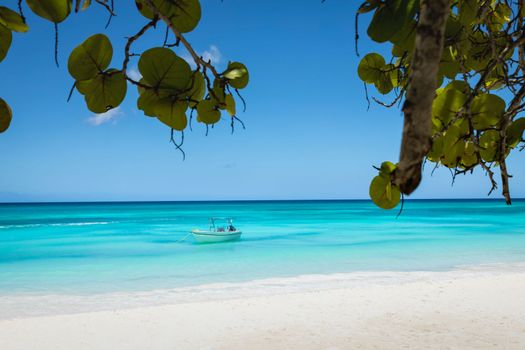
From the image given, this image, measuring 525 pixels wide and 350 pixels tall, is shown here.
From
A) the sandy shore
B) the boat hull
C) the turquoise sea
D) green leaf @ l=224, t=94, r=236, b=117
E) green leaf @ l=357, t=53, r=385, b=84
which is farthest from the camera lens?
the boat hull

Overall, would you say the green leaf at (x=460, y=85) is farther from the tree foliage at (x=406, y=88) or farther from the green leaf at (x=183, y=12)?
the green leaf at (x=183, y=12)

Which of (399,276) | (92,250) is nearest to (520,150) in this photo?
(399,276)

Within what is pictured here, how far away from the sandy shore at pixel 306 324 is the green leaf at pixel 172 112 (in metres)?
6.92

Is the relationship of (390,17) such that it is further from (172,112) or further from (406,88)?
(172,112)

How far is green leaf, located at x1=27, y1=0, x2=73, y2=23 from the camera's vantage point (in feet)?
1.07

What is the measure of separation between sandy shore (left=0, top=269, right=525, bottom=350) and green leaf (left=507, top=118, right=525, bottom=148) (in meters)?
6.81

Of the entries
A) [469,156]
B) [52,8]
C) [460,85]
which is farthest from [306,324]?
[52,8]

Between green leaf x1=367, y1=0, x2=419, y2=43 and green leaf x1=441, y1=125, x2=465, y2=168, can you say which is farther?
green leaf x1=441, y1=125, x2=465, y2=168

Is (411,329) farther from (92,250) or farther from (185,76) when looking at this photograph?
(92,250)

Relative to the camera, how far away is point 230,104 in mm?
592

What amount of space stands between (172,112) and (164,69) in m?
0.06

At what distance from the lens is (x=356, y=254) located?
18.6 m

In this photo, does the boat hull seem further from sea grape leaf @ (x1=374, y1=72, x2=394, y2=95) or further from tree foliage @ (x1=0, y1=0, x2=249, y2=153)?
tree foliage @ (x1=0, y1=0, x2=249, y2=153)

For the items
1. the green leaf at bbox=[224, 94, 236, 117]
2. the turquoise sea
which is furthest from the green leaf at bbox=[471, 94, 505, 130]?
the turquoise sea
